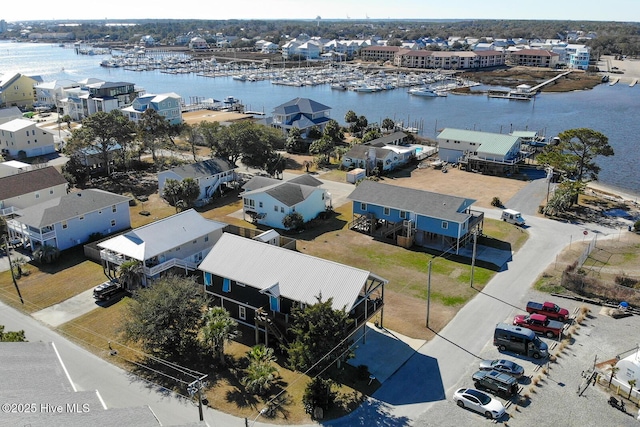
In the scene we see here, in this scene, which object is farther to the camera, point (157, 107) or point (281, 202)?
point (157, 107)

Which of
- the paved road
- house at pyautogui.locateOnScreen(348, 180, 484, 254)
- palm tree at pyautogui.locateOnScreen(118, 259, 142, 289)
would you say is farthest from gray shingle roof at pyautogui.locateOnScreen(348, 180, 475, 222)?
palm tree at pyautogui.locateOnScreen(118, 259, 142, 289)

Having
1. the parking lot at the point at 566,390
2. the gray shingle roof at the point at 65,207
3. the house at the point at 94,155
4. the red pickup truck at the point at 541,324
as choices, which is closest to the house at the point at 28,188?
the gray shingle roof at the point at 65,207

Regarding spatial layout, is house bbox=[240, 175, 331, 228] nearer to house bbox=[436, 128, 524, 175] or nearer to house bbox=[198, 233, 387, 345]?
house bbox=[198, 233, 387, 345]

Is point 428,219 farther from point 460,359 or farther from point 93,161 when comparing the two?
point 93,161

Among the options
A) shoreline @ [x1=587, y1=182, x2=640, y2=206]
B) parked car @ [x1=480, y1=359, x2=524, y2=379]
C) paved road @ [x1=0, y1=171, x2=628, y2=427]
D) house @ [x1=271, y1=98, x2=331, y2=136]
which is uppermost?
house @ [x1=271, y1=98, x2=331, y2=136]

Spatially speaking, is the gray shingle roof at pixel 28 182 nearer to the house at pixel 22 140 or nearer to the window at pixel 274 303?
the house at pixel 22 140

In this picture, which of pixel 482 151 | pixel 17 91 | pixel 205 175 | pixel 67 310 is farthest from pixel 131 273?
pixel 17 91

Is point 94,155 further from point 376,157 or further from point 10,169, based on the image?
point 376,157
